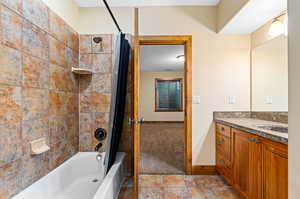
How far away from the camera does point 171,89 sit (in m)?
7.21

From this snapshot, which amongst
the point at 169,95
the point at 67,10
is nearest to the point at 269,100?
the point at 67,10

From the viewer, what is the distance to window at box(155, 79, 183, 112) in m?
7.15

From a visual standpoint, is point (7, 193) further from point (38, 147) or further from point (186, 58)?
point (186, 58)

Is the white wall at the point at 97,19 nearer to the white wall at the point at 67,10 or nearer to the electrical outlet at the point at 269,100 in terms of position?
the white wall at the point at 67,10

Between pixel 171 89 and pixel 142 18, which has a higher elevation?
pixel 142 18

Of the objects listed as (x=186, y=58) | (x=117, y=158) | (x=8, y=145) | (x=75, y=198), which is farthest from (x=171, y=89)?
(x=8, y=145)

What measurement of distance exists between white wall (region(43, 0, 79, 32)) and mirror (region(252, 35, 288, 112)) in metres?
2.82

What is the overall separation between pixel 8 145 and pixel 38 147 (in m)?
0.30

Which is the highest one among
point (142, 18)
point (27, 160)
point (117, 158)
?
point (142, 18)

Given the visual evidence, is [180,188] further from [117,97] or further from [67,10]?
[67,10]

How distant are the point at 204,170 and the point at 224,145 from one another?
57 centimetres

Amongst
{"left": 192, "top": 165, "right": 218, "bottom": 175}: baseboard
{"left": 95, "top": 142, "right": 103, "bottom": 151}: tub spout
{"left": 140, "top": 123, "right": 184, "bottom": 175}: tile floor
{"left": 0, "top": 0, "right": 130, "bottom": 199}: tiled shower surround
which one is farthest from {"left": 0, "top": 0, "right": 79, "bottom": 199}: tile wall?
{"left": 192, "top": 165, "right": 218, "bottom": 175}: baseboard

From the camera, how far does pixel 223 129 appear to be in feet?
7.02

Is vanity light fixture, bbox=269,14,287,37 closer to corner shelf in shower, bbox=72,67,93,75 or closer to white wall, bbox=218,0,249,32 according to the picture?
white wall, bbox=218,0,249,32
